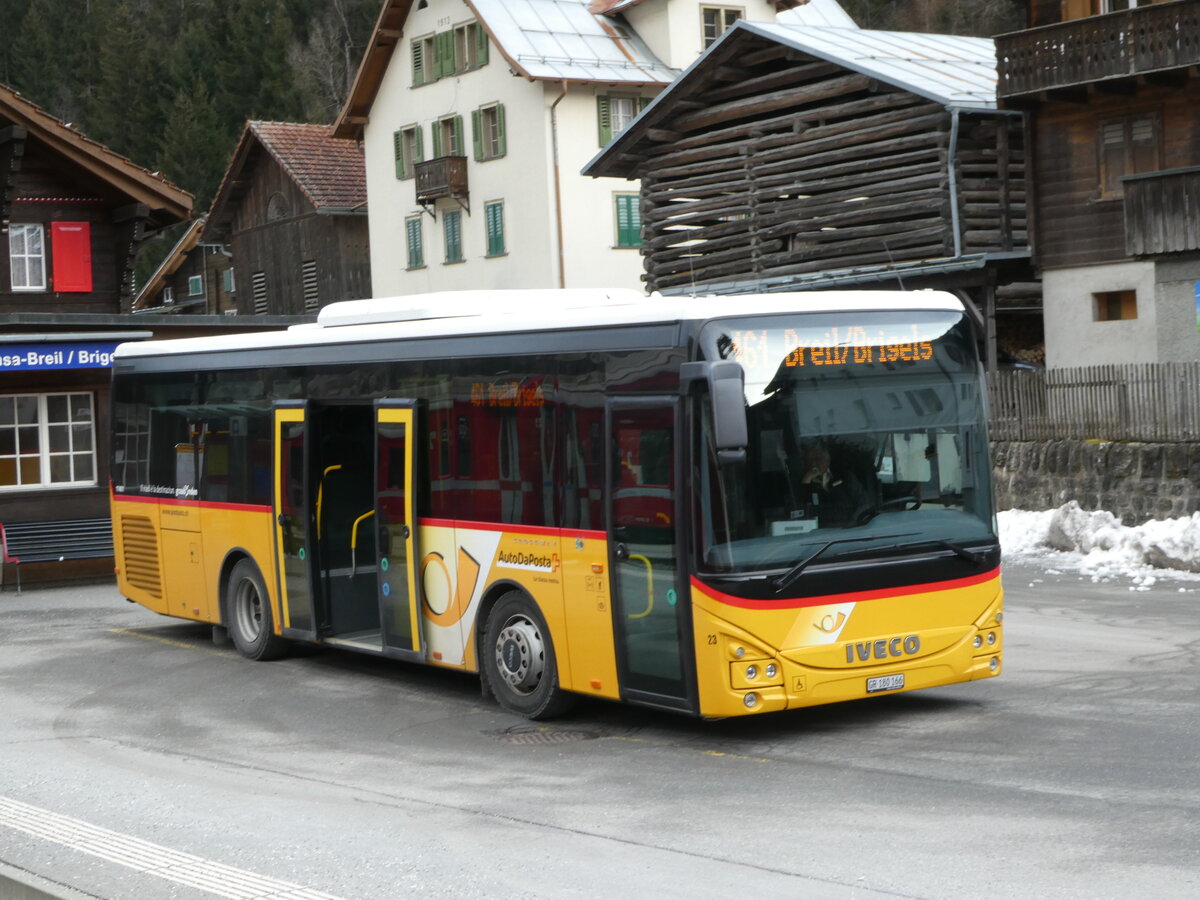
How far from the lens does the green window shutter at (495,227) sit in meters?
48.4

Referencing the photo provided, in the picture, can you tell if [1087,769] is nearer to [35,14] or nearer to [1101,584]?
[1101,584]

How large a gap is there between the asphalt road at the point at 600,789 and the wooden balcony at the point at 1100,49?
1568cm

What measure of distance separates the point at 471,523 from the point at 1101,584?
31.1ft

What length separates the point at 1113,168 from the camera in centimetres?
2994

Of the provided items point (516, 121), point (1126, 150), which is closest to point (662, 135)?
point (516, 121)

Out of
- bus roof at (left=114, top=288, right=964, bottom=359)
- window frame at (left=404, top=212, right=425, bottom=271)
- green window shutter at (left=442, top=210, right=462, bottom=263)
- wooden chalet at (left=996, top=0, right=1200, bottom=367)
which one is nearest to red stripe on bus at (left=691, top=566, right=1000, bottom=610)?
bus roof at (left=114, top=288, right=964, bottom=359)

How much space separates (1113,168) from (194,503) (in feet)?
63.2

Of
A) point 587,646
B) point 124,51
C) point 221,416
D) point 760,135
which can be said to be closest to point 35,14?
point 124,51

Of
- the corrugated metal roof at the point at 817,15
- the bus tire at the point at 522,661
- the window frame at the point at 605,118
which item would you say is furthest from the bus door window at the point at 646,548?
the corrugated metal roof at the point at 817,15

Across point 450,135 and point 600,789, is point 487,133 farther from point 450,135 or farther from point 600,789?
point 600,789

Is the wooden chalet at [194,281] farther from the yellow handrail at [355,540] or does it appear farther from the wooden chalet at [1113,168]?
the yellow handrail at [355,540]

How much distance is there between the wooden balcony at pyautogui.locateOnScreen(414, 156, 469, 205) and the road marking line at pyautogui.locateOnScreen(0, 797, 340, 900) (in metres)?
41.1

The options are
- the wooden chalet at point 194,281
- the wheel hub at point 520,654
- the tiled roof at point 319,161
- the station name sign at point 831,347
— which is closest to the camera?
the station name sign at point 831,347

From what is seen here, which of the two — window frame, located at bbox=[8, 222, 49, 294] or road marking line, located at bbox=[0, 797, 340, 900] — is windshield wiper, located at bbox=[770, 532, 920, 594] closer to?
road marking line, located at bbox=[0, 797, 340, 900]
